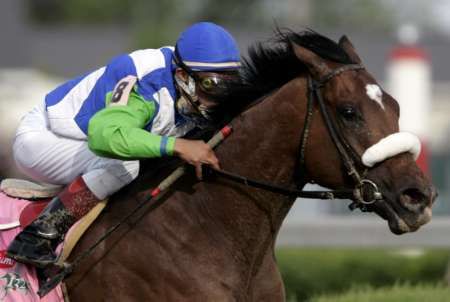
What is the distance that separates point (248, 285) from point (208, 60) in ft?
3.47

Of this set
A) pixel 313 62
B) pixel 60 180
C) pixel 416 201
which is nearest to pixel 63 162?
pixel 60 180

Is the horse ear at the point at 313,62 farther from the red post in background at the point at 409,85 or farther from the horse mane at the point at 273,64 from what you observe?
the red post in background at the point at 409,85

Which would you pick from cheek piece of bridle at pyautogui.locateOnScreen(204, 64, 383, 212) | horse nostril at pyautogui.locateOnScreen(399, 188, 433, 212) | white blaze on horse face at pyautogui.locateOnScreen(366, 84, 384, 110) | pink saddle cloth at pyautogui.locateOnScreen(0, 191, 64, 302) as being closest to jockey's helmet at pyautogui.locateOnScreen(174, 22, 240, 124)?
cheek piece of bridle at pyautogui.locateOnScreen(204, 64, 383, 212)

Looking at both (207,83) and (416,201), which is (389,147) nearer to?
(416,201)

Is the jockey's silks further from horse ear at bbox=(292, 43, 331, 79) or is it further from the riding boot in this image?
horse ear at bbox=(292, 43, 331, 79)

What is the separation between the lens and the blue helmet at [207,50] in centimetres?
525

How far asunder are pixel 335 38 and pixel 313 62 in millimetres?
28534

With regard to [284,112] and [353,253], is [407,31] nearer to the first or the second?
[353,253]

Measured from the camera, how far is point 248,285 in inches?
203

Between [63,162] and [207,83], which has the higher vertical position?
[207,83]

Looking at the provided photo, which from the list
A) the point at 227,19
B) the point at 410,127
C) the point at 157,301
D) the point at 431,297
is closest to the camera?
the point at 157,301

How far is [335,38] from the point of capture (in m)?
33.2

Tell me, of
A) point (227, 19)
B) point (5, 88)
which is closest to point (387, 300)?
point (5, 88)

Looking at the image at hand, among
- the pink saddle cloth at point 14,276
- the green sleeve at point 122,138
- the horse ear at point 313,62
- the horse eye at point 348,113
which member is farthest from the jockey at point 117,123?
the horse eye at point 348,113
